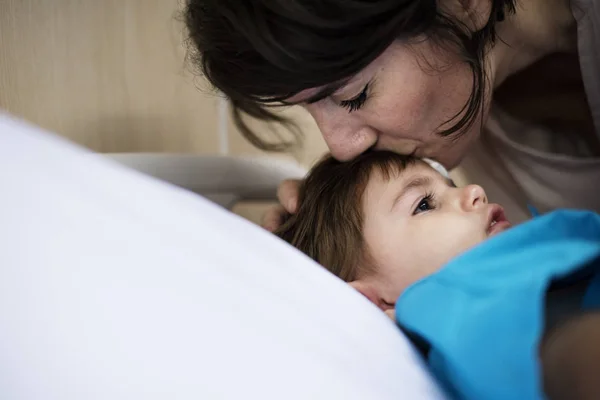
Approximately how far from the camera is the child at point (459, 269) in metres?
0.45

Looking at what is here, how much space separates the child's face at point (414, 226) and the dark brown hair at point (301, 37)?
14cm

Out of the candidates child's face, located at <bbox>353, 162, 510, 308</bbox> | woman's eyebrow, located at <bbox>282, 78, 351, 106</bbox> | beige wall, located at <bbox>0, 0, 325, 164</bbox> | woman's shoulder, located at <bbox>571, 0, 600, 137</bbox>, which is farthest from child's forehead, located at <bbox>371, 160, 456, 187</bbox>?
beige wall, located at <bbox>0, 0, 325, 164</bbox>

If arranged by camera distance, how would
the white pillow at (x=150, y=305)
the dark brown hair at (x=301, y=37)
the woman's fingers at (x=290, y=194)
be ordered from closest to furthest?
the white pillow at (x=150, y=305)
the dark brown hair at (x=301, y=37)
the woman's fingers at (x=290, y=194)

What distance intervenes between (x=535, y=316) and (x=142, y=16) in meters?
0.86

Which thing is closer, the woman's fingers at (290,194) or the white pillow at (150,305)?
the white pillow at (150,305)

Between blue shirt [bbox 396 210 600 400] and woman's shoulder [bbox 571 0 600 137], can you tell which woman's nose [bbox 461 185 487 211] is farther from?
woman's shoulder [bbox 571 0 600 137]

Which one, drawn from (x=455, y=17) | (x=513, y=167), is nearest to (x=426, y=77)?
(x=455, y=17)

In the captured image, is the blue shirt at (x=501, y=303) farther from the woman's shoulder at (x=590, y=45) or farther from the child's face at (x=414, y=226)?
the woman's shoulder at (x=590, y=45)

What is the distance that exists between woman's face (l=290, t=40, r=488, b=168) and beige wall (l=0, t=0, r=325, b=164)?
1.06ft

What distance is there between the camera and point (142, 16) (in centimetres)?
107

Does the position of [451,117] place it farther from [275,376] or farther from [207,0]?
[275,376]

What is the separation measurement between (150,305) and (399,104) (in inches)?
17.3

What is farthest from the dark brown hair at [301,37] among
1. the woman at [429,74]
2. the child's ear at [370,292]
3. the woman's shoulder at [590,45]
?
the child's ear at [370,292]

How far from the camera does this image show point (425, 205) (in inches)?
28.9
